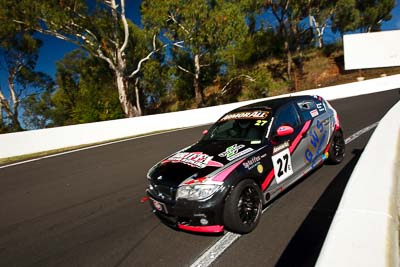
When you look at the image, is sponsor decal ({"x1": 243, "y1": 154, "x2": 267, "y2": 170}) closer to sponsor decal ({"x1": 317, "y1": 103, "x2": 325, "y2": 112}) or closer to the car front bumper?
the car front bumper

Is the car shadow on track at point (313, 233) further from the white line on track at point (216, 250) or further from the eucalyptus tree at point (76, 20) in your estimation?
the eucalyptus tree at point (76, 20)

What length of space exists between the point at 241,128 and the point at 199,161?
3.67ft

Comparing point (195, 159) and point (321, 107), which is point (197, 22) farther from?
point (195, 159)

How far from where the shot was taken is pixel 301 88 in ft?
112

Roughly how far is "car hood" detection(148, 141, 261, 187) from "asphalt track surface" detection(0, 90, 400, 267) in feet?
2.50

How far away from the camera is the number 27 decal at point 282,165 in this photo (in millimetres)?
3588

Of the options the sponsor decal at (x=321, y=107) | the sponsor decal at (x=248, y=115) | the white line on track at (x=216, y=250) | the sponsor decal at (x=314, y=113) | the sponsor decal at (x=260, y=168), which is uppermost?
the sponsor decal at (x=248, y=115)

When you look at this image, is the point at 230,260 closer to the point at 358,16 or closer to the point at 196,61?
the point at 196,61

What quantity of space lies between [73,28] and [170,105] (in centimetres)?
2320

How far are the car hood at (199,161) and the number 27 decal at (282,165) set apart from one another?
351 millimetres

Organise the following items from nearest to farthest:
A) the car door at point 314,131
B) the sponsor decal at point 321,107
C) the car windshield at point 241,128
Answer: the car windshield at point 241,128 → the car door at point 314,131 → the sponsor decal at point 321,107

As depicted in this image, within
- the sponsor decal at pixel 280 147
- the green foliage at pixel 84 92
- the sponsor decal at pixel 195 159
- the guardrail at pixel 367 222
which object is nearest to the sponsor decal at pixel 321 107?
the sponsor decal at pixel 280 147

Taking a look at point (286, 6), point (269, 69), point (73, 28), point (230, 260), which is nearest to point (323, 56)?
point (269, 69)

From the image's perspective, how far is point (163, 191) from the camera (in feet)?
10.4
